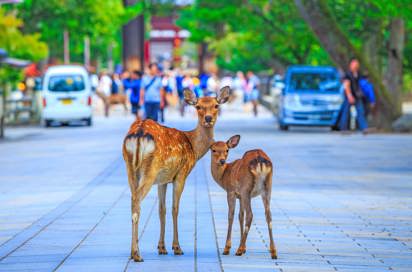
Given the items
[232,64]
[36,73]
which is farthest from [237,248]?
[36,73]

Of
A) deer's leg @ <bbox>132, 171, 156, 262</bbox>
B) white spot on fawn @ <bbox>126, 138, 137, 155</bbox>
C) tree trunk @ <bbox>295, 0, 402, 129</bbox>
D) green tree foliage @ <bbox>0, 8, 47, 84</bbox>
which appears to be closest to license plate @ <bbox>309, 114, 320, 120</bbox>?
tree trunk @ <bbox>295, 0, 402, 129</bbox>

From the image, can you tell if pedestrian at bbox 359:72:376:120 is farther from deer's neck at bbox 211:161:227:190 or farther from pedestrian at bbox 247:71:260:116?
deer's neck at bbox 211:161:227:190

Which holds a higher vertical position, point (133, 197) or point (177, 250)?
point (133, 197)

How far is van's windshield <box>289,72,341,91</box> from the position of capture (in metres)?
35.4

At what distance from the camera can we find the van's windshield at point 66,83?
41969 mm

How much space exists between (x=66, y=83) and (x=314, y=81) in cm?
1042

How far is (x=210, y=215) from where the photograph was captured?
13648 mm

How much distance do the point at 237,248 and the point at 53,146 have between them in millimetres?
18495

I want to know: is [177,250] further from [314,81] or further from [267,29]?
[267,29]

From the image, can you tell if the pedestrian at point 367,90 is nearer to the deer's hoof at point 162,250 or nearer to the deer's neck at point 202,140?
the deer's neck at point 202,140

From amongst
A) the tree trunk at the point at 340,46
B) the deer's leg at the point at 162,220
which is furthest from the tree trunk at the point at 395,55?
the deer's leg at the point at 162,220

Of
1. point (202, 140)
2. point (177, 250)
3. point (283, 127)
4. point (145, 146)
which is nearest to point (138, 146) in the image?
point (145, 146)

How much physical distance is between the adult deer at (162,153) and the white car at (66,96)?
99.4 feet

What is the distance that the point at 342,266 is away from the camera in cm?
982
